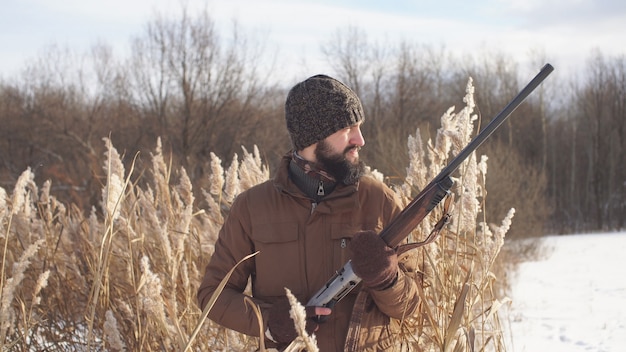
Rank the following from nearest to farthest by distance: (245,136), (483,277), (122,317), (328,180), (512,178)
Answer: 1. (328,180)
2. (483,277)
3. (122,317)
4. (512,178)
5. (245,136)

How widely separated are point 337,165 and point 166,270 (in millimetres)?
1288

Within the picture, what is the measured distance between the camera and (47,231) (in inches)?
145

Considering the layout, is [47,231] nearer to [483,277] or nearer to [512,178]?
[483,277]

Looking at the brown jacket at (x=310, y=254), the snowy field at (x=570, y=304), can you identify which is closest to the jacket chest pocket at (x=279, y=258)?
the brown jacket at (x=310, y=254)

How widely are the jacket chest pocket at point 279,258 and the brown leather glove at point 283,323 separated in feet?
0.47

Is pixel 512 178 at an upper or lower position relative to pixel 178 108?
lower

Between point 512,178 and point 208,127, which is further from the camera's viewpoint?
point 208,127

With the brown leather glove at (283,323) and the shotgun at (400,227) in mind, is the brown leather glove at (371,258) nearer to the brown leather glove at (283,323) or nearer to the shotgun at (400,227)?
the shotgun at (400,227)

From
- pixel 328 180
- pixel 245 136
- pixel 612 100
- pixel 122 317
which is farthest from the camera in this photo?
pixel 612 100

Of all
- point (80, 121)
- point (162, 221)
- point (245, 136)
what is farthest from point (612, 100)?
point (162, 221)

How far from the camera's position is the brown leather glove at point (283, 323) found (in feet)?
6.22

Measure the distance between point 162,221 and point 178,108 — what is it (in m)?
20.8

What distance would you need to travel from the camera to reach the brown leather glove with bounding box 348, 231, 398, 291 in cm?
180

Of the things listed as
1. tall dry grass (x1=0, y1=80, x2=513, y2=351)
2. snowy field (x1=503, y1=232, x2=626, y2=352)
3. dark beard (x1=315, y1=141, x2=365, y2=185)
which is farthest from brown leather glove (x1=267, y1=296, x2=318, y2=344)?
snowy field (x1=503, y1=232, x2=626, y2=352)
